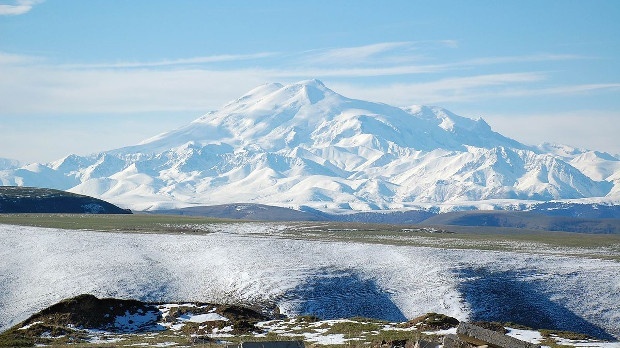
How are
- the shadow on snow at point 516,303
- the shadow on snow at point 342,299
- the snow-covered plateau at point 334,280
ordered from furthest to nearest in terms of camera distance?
the snow-covered plateau at point 334,280
the shadow on snow at point 342,299
the shadow on snow at point 516,303

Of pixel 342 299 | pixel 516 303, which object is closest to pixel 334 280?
pixel 342 299

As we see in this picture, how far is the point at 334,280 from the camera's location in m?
77.8

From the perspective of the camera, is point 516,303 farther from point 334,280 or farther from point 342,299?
point 334,280

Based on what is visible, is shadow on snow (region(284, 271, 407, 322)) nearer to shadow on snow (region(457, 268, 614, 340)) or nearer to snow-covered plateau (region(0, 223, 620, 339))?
snow-covered plateau (region(0, 223, 620, 339))

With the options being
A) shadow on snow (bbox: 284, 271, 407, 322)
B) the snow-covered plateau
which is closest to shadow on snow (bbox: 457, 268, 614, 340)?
the snow-covered plateau

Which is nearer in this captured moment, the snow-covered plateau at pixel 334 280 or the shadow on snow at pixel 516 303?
the shadow on snow at pixel 516 303

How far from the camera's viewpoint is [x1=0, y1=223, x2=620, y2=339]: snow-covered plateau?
6894cm

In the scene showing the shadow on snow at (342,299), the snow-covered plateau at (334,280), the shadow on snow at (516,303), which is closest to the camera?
the shadow on snow at (516,303)

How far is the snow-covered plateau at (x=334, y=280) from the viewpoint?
68938 millimetres

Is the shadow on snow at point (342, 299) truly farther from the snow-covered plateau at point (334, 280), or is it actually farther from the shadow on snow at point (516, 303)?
the shadow on snow at point (516, 303)

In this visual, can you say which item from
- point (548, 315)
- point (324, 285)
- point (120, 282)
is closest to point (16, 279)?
point (120, 282)

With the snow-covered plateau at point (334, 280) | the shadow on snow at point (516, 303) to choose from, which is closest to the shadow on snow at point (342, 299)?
the snow-covered plateau at point (334, 280)

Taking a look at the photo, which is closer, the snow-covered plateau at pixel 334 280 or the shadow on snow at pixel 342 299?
the shadow on snow at pixel 342 299

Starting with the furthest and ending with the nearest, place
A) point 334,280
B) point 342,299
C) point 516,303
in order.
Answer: point 334,280
point 342,299
point 516,303
